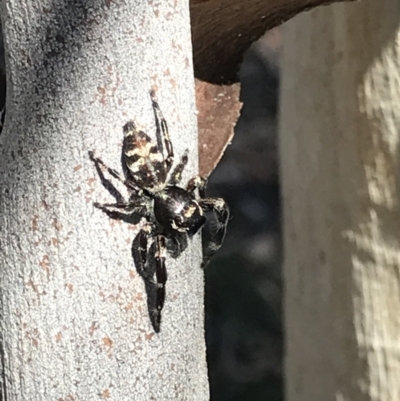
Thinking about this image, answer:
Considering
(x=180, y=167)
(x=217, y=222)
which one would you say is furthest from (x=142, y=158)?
(x=217, y=222)

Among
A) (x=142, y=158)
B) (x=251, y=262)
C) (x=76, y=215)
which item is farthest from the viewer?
(x=251, y=262)

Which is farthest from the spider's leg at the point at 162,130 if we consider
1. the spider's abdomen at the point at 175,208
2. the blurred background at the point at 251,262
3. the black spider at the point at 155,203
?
the blurred background at the point at 251,262

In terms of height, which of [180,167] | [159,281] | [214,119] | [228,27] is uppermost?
[228,27]

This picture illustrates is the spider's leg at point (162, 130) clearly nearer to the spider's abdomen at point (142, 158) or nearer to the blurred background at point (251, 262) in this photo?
→ the spider's abdomen at point (142, 158)

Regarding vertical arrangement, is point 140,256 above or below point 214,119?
below

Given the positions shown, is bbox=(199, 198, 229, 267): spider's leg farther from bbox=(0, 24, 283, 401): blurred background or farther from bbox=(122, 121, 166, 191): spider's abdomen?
bbox=(0, 24, 283, 401): blurred background

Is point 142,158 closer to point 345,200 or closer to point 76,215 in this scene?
point 76,215

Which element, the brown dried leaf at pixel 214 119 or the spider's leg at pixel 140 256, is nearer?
the spider's leg at pixel 140 256
